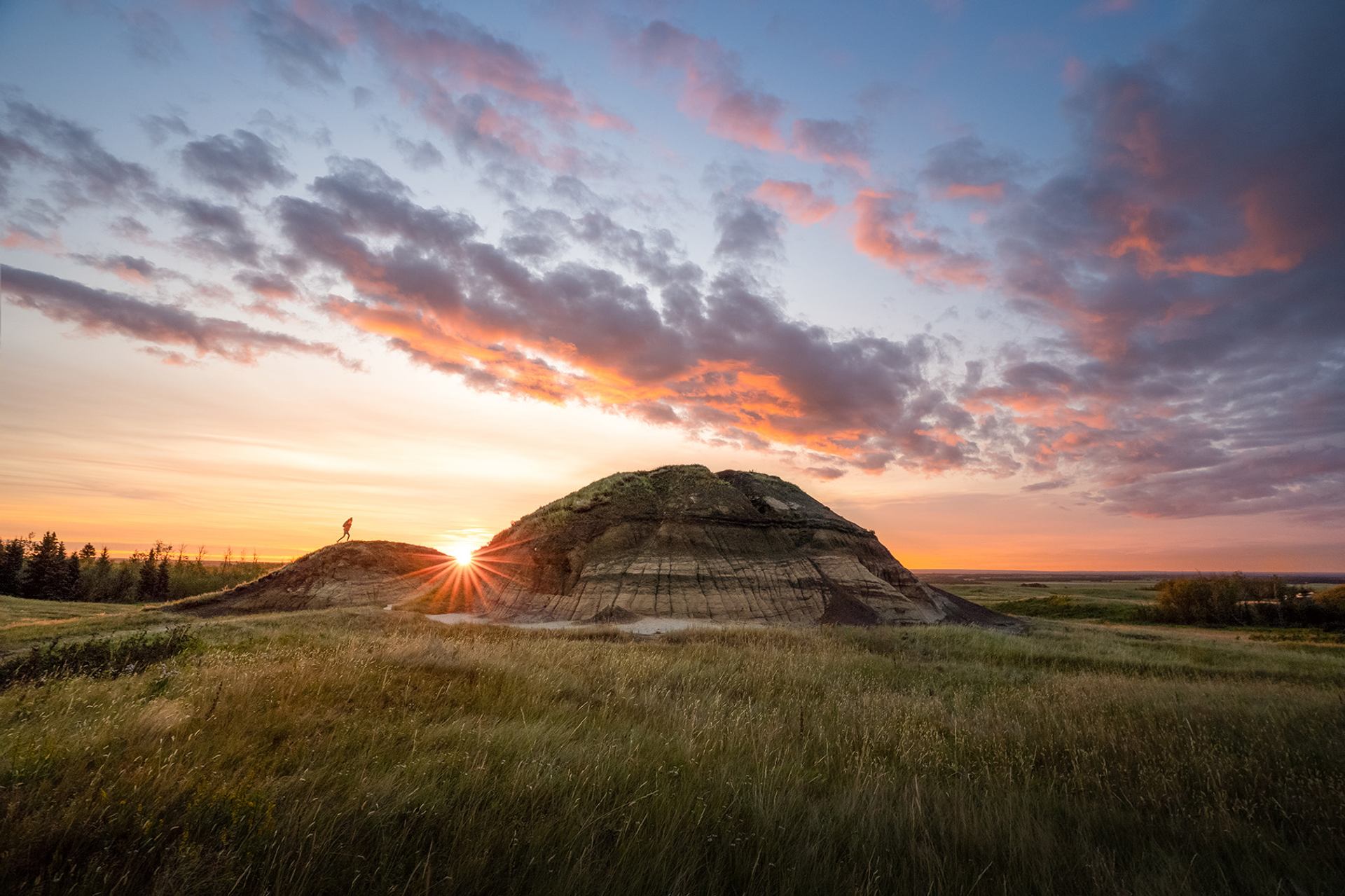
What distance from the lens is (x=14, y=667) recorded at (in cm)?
782

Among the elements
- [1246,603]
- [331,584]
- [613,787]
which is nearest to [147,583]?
[331,584]

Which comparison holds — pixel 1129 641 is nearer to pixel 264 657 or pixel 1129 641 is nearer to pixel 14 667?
pixel 264 657

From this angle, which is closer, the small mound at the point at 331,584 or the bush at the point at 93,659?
the bush at the point at 93,659

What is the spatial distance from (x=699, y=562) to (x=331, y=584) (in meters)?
22.9

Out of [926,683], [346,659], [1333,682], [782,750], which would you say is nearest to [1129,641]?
[1333,682]

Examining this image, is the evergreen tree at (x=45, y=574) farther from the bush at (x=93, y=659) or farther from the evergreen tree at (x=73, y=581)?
the bush at (x=93, y=659)

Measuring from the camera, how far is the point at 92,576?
2491 inches

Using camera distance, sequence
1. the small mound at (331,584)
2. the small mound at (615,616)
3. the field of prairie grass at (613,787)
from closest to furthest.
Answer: the field of prairie grass at (613,787)
the small mound at (615,616)
the small mound at (331,584)

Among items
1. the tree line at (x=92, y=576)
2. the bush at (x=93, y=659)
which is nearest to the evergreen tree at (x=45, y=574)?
the tree line at (x=92, y=576)

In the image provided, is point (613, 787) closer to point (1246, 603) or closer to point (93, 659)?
point (93, 659)

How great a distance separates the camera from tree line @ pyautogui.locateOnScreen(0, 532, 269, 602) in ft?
181

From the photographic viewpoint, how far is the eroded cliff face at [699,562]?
27.4 m

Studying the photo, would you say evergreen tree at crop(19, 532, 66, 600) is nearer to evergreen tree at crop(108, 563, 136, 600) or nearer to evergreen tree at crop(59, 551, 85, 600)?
evergreen tree at crop(59, 551, 85, 600)

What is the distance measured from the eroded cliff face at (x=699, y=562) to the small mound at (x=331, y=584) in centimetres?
618
